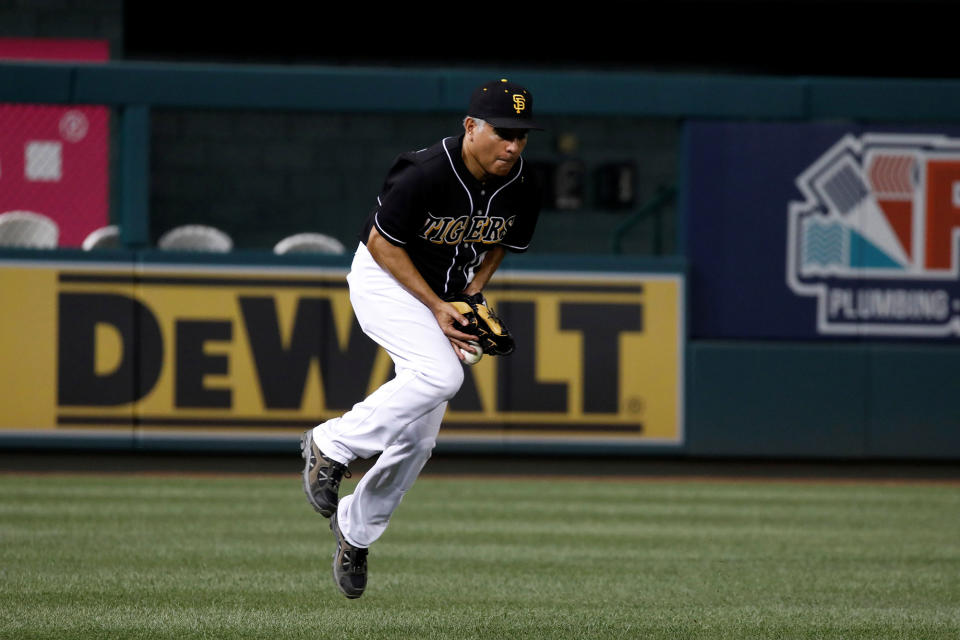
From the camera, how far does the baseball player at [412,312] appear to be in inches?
207

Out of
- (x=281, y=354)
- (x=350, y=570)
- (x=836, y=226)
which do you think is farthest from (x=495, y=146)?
(x=836, y=226)

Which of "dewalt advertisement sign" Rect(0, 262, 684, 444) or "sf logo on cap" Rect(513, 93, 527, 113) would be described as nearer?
"sf logo on cap" Rect(513, 93, 527, 113)

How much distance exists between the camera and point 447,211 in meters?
5.42

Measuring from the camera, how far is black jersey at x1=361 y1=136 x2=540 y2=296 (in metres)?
5.36

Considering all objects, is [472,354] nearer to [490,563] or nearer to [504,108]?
[504,108]

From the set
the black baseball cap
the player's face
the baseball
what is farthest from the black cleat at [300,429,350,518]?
the black baseball cap

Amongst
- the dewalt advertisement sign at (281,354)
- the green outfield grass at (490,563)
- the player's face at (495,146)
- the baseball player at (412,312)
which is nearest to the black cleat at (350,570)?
the baseball player at (412,312)

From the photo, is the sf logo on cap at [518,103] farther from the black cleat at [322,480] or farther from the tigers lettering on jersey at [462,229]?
the black cleat at [322,480]

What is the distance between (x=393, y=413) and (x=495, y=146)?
3.53ft

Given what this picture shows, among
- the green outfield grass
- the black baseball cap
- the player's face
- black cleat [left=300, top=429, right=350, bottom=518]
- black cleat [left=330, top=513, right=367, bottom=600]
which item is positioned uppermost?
the black baseball cap

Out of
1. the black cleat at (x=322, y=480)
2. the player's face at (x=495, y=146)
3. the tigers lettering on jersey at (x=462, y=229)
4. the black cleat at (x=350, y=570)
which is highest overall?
the player's face at (x=495, y=146)

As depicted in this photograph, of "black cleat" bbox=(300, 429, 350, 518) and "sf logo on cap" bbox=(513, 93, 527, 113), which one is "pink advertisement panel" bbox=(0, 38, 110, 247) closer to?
"black cleat" bbox=(300, 429, 350, 518)

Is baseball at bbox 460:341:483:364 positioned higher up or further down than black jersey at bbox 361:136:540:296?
further down

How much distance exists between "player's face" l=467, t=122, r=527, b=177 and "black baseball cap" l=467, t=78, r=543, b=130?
4cm
